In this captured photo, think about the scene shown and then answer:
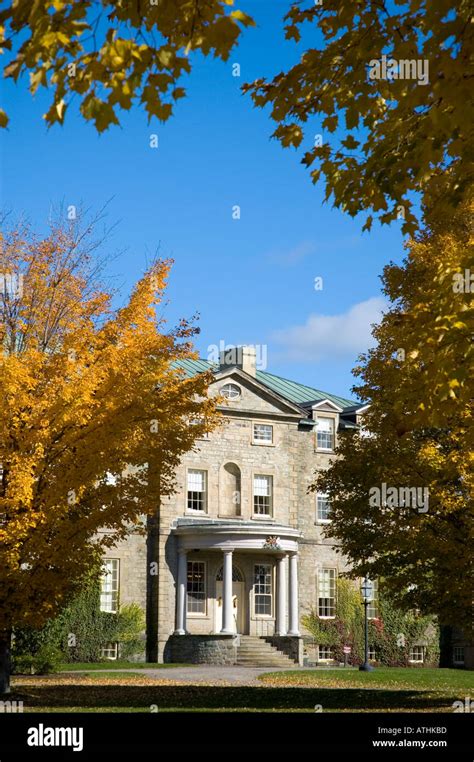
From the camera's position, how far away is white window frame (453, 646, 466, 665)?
4328cm

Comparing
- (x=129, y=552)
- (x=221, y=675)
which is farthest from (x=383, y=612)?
(x=221, y=675)

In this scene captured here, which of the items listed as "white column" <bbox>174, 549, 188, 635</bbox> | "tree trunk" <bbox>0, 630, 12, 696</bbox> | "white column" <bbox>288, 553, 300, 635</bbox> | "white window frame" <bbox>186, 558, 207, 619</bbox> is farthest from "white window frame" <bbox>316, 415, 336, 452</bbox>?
"tree trunk" <bbox>0, 630, 12, 696</bbox>

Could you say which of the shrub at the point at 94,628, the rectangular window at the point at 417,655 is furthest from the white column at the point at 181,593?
the rectangular window at the point at 417,655

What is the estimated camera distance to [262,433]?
1631 inches

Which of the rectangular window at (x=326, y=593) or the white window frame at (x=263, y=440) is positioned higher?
the white window frame at (x=263, y=440)

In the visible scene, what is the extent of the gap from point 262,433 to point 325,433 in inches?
148

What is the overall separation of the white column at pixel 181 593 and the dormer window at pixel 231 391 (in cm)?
674

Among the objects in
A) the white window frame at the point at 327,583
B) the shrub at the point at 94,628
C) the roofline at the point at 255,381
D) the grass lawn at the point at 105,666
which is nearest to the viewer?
the grass lawn at the point at 105,666

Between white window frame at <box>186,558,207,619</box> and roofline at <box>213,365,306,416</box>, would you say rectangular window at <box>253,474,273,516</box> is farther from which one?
white window frame at <box>186,558,207,619</box>

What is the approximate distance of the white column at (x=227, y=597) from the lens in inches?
1443

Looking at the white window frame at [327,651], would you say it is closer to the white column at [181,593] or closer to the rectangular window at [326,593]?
the rectangular window at [326,593]

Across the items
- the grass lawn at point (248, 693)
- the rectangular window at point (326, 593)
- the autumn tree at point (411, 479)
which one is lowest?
the grass lawn at point (248, 693)

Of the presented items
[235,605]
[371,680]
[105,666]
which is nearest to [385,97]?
[371,680]
